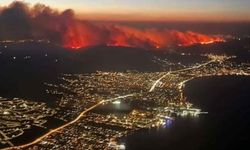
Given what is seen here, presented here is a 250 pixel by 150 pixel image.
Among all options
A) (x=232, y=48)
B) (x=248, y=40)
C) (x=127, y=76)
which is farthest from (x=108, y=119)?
(x=248, y=40)

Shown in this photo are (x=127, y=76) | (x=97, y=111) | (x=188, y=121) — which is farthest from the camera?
(x=127, y=76)

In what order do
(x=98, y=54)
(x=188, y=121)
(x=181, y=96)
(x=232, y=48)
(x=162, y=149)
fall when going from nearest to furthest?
(x=162, y=149) → (x=188, y=121) → (x=181, y=96) → (x=98, y=54) → (x=232, y=48)

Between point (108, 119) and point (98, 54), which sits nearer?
point (108, 119)

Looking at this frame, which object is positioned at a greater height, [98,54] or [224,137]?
[98,54]

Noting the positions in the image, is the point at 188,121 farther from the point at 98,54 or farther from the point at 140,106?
the point at 98,54

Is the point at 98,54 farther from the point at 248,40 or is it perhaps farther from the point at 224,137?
the point at 224,137

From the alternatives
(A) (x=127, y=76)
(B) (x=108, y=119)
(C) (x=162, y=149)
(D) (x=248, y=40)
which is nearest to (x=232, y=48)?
(D) (x=248, y=40)

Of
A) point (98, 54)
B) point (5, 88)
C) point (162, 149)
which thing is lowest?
point (162, 149)
